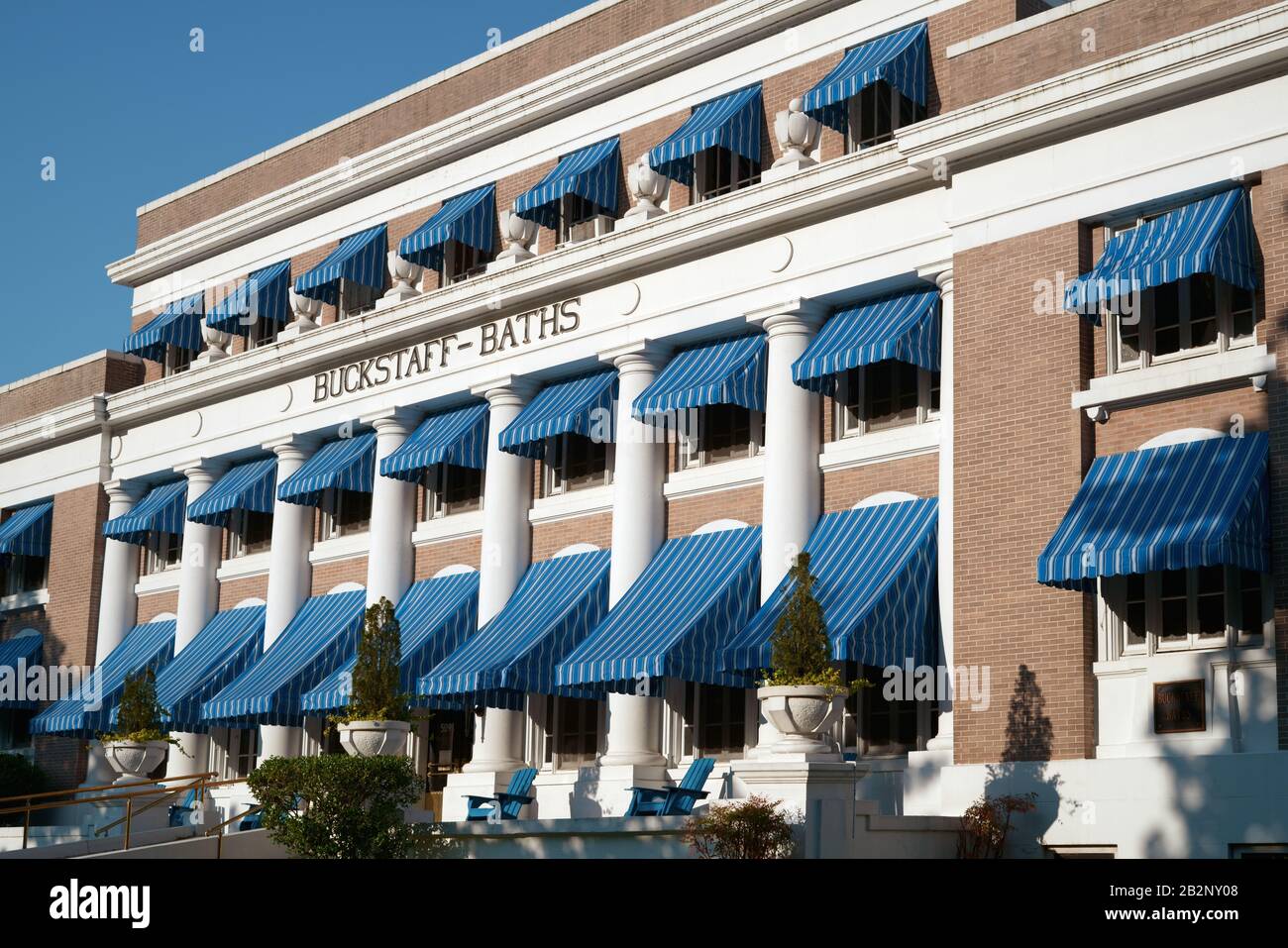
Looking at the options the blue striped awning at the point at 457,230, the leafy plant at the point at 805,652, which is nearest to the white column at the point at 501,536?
the blue striped awning at the point at 457,230

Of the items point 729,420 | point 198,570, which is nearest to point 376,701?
point 729,420

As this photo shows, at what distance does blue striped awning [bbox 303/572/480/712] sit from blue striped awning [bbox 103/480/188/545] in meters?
8.29

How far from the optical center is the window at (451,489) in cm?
3375

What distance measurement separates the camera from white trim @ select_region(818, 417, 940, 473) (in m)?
26.0

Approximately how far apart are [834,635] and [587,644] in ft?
17.5

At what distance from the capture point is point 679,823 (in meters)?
21.0

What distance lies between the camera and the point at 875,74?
1050 inches

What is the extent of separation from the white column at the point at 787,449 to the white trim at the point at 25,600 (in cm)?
2285

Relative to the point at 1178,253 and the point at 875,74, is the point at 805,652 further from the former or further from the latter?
the point at 875,74

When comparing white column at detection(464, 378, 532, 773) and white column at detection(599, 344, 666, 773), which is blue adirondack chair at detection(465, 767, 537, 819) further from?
white column at detection(599, 344, 666, 773)

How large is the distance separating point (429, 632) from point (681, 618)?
658 cm

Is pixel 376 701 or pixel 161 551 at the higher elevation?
pixel 161 551

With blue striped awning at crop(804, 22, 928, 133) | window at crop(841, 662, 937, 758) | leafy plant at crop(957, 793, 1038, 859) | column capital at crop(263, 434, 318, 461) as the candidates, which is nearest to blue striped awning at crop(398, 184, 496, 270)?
column capital at crop(263, 434, 318, 461)
